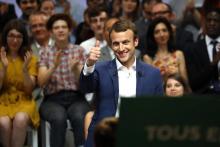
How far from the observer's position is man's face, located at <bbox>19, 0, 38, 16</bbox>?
7250 mm

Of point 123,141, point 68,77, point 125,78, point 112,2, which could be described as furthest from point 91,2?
point 123,141

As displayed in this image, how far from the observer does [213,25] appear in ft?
20.9

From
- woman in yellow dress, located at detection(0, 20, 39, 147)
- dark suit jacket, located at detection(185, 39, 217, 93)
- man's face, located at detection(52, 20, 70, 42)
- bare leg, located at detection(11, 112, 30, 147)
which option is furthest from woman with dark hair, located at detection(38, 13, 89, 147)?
dark suit jacket, located at detection(185, 39, 217, 93)

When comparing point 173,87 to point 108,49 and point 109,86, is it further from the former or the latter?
point 109,86

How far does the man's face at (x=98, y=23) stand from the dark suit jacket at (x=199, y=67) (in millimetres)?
891

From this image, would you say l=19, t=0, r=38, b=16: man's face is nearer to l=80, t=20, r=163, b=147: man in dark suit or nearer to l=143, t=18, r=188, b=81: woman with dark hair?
l=143, t=18, r=188, b=81: woman with dark hair

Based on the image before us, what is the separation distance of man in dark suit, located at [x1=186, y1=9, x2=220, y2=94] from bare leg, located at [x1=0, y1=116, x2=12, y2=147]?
1.72 meters

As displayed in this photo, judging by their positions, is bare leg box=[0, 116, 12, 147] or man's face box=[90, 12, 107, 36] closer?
bare leg box=[0, 116, 12, 147]

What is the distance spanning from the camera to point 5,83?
586 centimetres

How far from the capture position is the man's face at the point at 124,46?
4.35 m

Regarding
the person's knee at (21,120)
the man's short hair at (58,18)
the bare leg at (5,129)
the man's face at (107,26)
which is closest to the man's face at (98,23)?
the man's face at (107,26)

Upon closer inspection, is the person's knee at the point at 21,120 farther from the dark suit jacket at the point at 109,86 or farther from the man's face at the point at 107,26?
the dark suit jacket at the point at 109,86

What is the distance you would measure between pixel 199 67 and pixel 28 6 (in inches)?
84.6

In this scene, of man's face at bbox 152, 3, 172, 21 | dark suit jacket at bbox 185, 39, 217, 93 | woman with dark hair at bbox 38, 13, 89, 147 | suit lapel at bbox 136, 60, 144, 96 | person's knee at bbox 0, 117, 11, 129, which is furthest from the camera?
man's face at bbox 152, 3, 172, 21
